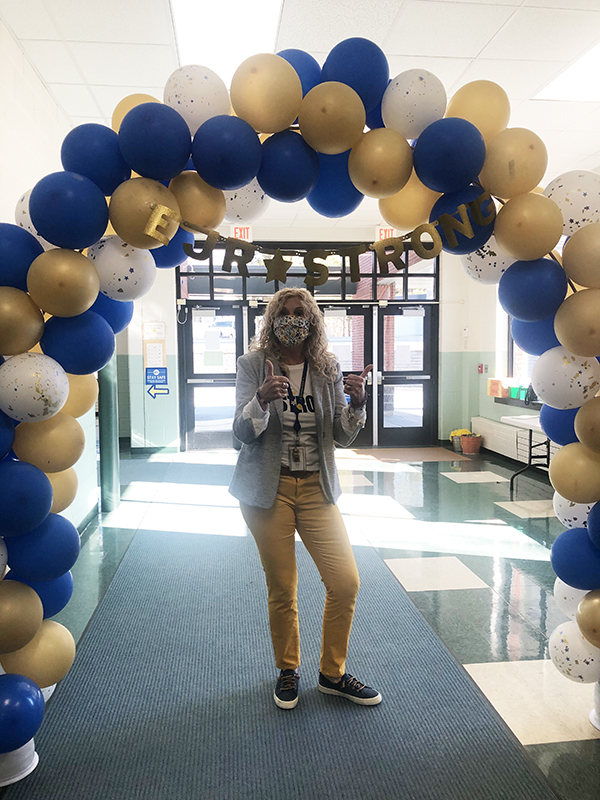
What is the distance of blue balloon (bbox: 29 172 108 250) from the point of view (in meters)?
Result: 1.54

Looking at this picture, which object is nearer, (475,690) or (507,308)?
(507,308)

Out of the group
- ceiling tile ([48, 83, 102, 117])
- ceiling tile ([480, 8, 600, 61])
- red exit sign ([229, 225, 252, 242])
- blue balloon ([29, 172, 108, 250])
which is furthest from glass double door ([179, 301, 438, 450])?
blue balloon ([29, 172, 108, 250])

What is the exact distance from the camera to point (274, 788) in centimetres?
164

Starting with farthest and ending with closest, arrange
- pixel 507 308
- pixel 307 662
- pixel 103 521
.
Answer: pixel 103 521, pixel 307 662, pixel 507 308

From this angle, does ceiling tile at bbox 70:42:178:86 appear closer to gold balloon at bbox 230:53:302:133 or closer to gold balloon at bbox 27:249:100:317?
gold balloon at bbox 230:53:302:133

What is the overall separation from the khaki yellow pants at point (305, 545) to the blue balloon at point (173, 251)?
0.87 m

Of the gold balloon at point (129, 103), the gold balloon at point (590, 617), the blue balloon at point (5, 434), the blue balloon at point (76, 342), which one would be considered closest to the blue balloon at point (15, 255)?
the blue balloon at point (76, 342)

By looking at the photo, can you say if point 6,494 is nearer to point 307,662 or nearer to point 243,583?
point 307,662

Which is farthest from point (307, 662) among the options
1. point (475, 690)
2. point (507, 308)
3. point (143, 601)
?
point (507, 308)

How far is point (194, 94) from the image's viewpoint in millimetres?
1687

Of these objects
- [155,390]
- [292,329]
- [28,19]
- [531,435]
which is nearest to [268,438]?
[292,329]

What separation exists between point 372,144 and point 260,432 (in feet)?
3.18

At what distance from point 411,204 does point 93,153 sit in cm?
105

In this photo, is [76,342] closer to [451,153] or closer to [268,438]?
[268,438]
